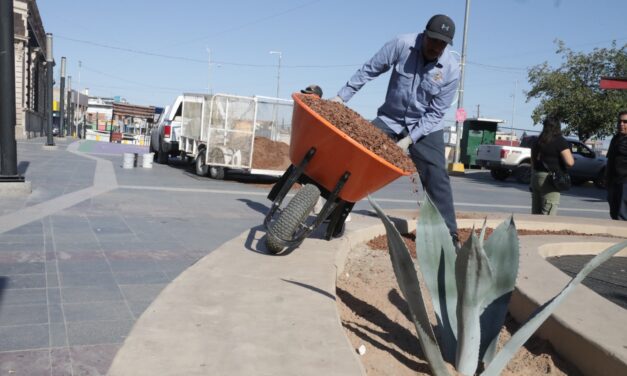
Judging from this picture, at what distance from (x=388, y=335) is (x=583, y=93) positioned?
2981cm

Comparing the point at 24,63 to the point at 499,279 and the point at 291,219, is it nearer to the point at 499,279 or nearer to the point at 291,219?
the point at 291,219

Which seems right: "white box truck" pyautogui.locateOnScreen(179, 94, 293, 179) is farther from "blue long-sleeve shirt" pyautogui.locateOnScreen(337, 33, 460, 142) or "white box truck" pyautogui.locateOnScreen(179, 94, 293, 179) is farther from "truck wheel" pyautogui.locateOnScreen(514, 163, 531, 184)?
"truck wheel" pyautogui.locateOnScreen(514, 163, 531, 184)

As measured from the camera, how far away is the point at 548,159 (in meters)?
6.70

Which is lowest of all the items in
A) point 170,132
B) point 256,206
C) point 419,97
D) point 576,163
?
point 256,206

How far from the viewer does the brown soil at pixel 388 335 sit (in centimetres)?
241

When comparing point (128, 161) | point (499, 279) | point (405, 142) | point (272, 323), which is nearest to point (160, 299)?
point (272, 323)

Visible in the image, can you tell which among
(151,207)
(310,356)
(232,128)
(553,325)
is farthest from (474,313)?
(232,128)

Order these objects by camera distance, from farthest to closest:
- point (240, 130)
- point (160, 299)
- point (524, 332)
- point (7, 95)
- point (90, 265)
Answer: point (240, 130), point (7, 95), point (90, 265), point (160, 299), point (524, 332)

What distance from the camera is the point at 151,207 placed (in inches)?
283

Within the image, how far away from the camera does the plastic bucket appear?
3557mm

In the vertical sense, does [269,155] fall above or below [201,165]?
above

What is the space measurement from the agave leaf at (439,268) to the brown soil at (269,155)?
33.6ft

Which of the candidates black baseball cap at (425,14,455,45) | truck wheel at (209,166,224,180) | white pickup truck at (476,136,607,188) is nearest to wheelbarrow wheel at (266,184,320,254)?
black baseball cap at (425,14,455,45)

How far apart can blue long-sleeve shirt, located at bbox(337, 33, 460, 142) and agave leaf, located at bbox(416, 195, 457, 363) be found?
2.31 metres
